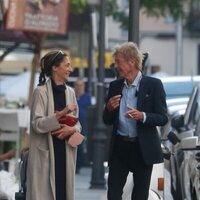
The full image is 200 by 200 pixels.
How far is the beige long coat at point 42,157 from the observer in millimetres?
9734

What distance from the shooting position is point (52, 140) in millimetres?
9789

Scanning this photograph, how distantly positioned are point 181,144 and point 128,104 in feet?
5.87

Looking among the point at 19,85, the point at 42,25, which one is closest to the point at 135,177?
the point at 42,25

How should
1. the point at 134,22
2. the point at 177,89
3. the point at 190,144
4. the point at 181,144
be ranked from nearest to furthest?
1. the point at 190,144
2. the point at 181,144
3. the point at 134,22
4. the point at 177,89

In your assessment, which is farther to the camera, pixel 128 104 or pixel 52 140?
pixel 128 104

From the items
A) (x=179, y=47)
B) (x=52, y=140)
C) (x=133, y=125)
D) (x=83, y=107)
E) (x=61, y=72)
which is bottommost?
(x=179, y=47)

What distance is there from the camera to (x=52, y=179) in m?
9.75

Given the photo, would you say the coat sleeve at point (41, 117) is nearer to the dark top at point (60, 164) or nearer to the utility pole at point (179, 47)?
the dark top at point (60, 164)

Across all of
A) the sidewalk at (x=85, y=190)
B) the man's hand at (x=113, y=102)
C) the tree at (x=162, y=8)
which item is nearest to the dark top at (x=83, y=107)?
the sidewalk at (x=85, y=190)

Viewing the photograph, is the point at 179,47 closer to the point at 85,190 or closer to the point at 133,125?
the point at 85,190

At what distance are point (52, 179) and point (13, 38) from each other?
11.2m

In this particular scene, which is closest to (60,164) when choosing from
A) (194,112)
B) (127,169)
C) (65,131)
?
(65,131)

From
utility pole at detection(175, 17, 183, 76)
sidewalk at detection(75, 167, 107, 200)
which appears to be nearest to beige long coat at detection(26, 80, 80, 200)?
sidewalk at detection(75, 167, 107, 200)

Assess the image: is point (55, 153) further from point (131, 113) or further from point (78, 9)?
point (78, 9)
